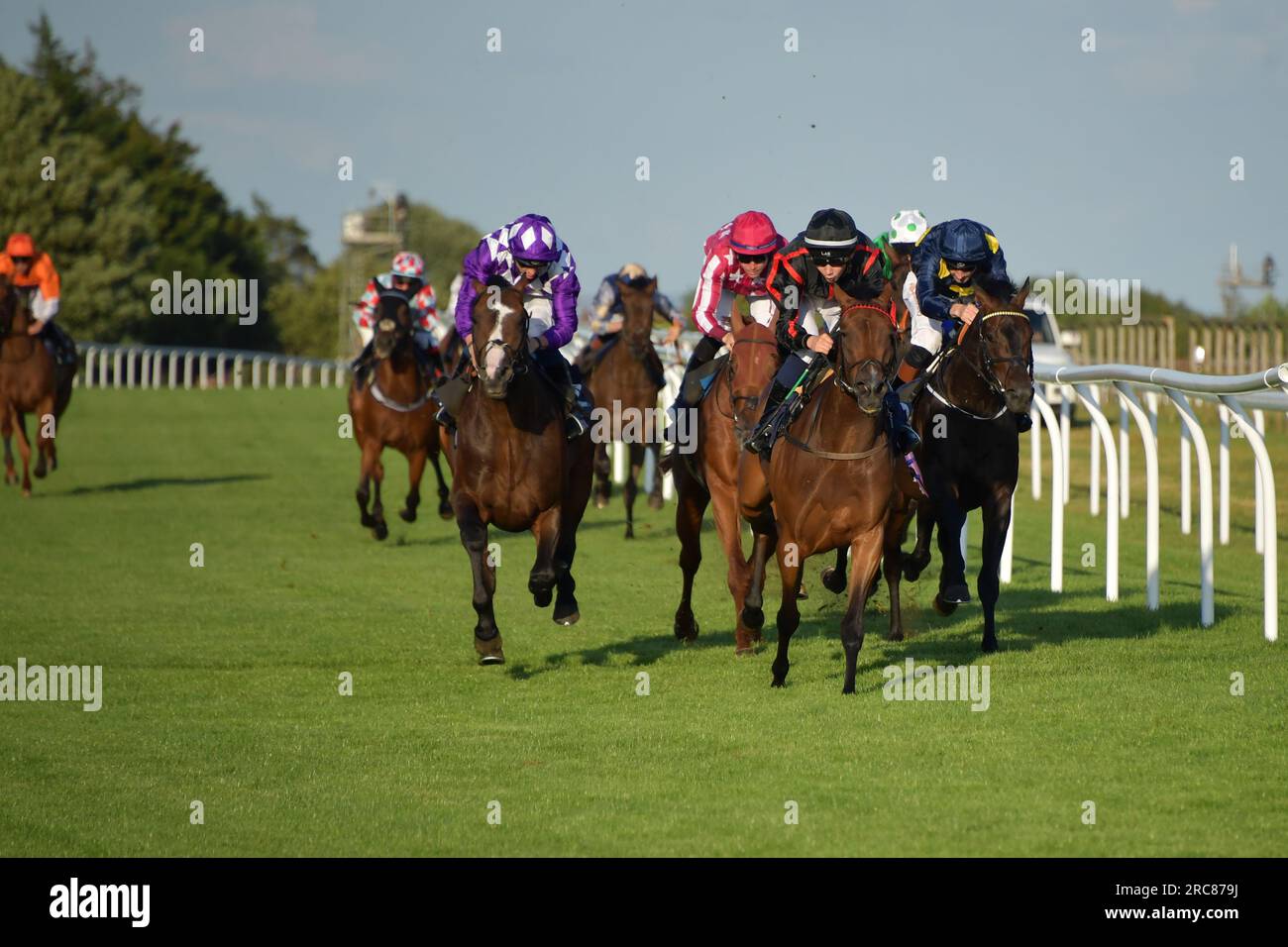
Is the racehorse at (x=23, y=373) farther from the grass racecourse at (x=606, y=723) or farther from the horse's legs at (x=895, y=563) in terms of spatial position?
the horse's legs at (x=895, y=563)

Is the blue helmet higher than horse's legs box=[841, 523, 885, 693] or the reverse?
higher

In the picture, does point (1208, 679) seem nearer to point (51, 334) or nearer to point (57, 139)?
point (51, 334)

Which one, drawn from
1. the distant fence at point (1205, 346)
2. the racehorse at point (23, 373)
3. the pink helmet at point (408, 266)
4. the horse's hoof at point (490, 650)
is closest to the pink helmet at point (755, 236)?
the horse's hoof at point (490, 650)

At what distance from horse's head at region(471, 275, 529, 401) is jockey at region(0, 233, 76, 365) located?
11713 millimetres

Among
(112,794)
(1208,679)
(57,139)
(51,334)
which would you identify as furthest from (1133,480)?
(57,139)

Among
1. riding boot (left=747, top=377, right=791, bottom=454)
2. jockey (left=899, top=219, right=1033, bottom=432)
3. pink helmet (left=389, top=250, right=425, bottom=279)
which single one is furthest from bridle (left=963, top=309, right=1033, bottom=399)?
pink helmet (left=389, top=250, right=425, bottom=279)

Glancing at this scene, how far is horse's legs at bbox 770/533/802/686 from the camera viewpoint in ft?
26.5

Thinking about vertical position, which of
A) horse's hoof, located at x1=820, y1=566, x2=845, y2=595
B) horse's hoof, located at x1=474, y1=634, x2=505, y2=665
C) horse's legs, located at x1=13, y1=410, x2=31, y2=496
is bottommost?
horse's hoof, located at x1=474, y1=634, x2=505, y2=665

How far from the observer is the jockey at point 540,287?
8883mm

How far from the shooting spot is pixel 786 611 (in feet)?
26.6

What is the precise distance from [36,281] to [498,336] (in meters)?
12.3

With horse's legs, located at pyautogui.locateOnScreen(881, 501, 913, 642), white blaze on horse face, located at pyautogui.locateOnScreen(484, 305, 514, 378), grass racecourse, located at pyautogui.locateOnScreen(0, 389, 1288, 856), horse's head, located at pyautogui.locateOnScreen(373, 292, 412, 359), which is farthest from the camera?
horse's head, located at pyautogui.locateOnScreen(373, 292, 412, 359)

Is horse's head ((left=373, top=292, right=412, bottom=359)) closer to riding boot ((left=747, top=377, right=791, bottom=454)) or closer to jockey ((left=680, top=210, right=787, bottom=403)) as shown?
jockey ((left=680, top=210, right=787, bottom=403))

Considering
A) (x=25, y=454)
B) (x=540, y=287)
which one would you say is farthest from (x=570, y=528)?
(x=25, y=454)
